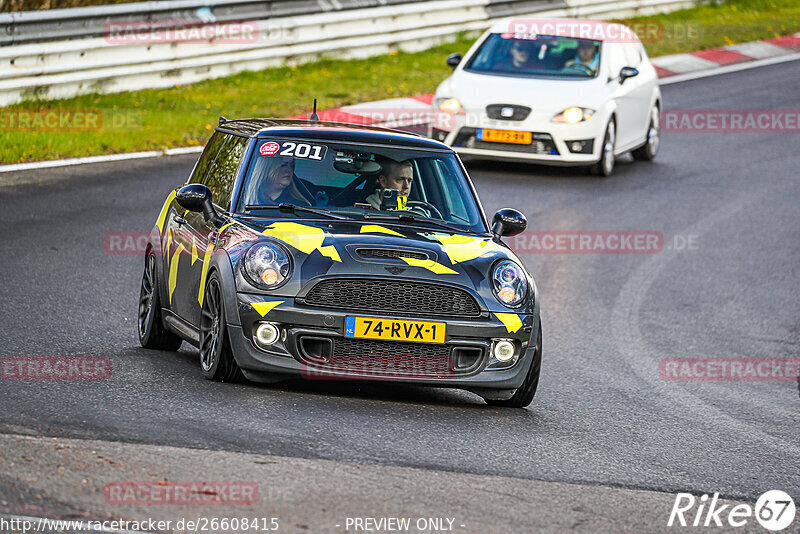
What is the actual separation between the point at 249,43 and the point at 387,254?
48.3 ft

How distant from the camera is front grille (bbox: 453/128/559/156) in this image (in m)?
17.0

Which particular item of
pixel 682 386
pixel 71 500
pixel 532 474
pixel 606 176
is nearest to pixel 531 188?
pixel 606 176

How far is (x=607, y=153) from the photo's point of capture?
1777 cm

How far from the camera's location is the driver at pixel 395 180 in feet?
27.8

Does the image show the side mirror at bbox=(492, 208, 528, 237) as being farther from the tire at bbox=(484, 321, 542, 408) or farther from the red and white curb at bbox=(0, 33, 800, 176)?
the red and white curb at bbox=(0, 33, 800, 176)

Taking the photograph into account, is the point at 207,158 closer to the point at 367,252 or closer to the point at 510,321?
the point at 367,252

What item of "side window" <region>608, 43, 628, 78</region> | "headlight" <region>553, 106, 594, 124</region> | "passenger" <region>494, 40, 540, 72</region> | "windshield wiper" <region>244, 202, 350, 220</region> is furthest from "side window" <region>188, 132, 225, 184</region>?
"side window" <region>608, 43, 628, 78</region>

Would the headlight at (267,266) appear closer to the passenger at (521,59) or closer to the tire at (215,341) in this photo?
the tire at (215,341)

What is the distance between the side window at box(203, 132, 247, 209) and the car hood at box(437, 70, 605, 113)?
819 cm

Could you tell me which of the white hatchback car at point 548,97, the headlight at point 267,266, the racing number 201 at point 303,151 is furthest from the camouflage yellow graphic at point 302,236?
the white hatchback car at point 548,97

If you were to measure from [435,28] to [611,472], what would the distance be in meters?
19.7

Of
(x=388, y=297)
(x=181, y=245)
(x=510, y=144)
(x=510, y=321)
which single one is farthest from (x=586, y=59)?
(x=388, y=297)

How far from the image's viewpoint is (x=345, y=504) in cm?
561

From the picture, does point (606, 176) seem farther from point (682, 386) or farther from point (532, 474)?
point (532, 474)
